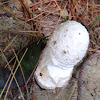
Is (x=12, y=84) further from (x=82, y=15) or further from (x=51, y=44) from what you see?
(x=82, y=15)

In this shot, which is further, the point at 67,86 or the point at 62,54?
the point at 67,86

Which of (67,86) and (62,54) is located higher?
(62,54)

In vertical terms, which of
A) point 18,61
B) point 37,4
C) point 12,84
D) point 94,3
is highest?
point 37,4

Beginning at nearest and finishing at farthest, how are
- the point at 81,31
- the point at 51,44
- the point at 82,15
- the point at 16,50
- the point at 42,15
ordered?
1. the point at 81,31
2. the point at 51,44
3. the point at 16,50
4. the point at 42,15
5. the point at 82,15

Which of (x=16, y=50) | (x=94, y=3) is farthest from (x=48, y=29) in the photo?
(x=94, y=3)

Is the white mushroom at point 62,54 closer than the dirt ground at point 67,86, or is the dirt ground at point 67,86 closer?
the white mushroom at point 62,54

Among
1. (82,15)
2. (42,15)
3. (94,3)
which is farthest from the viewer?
(94,3)

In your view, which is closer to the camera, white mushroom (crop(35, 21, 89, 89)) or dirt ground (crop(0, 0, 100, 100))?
white mushroom (crop(35, 21, 89, 89))

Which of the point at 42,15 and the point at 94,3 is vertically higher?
the point at 42,15
